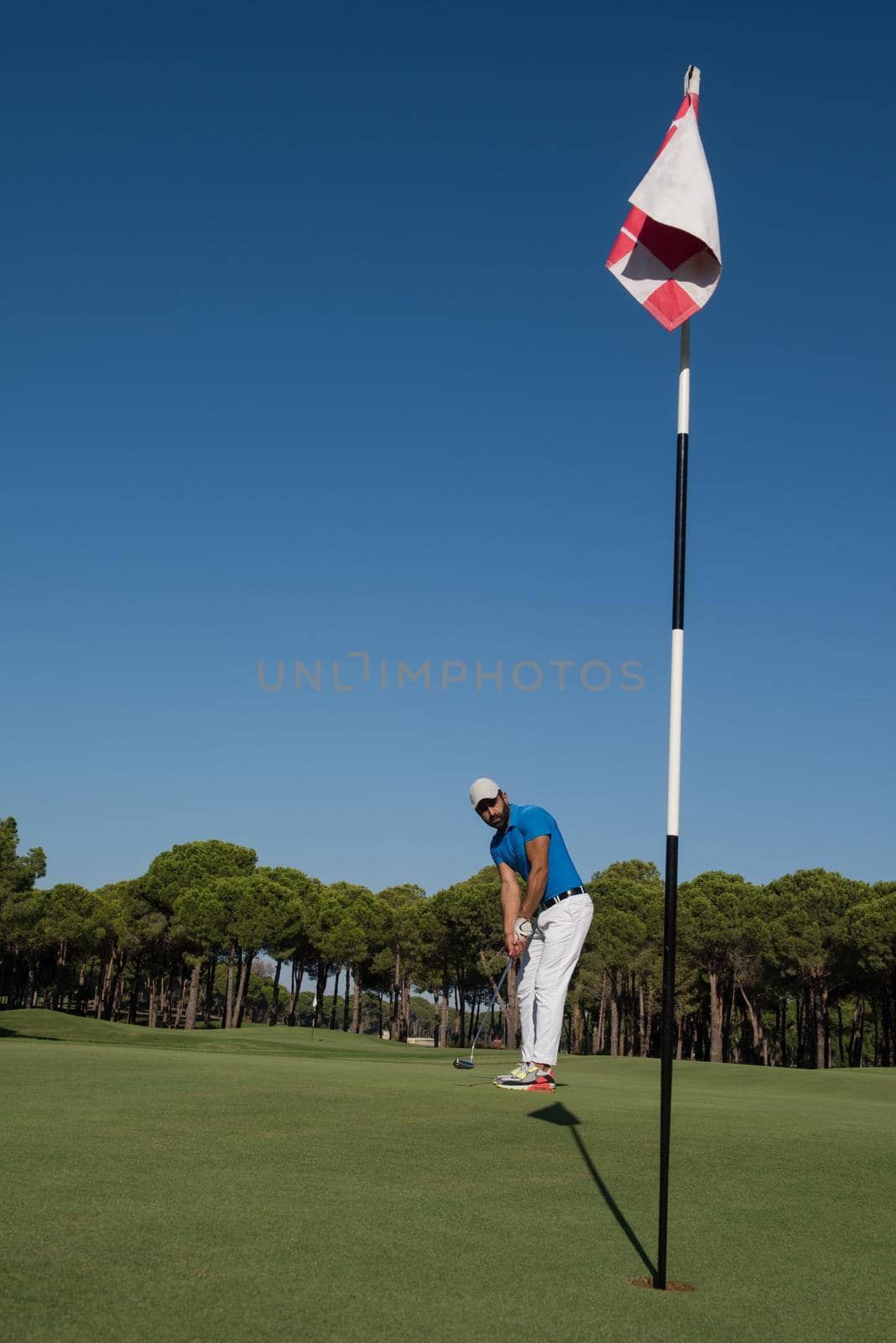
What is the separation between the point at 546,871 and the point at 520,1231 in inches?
189

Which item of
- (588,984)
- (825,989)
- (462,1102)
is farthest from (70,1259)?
Answer: (588,984)

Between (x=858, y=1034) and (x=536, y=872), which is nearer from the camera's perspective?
(x=536, y=872)

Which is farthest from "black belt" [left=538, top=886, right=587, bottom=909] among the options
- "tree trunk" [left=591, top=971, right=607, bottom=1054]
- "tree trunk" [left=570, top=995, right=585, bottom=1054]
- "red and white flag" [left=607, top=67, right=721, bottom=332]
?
"tree trunk" [left=570, top=995, right=585, bottom=1054]

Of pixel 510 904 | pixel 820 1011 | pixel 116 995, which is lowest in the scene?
pixel 116 995

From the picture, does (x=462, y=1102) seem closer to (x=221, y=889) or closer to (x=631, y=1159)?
(x=631, y=1159)

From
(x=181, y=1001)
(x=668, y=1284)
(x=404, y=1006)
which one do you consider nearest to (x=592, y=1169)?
(x=668, y=1284)

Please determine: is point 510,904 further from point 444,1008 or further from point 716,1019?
point 444,1008

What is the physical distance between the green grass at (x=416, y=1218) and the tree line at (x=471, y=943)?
155 feet

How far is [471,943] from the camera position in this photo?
238 feet

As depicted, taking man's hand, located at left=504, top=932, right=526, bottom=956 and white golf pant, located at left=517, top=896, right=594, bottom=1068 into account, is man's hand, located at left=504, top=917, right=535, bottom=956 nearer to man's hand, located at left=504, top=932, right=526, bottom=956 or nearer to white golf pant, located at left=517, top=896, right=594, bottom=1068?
man's hand, located at left=504, top=932, right=526, bottom=956

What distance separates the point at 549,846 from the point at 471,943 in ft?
214

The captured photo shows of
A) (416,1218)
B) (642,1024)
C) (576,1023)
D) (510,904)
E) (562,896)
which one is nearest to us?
(416,1218)

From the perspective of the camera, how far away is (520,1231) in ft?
15.5

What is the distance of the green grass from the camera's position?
3.59m
